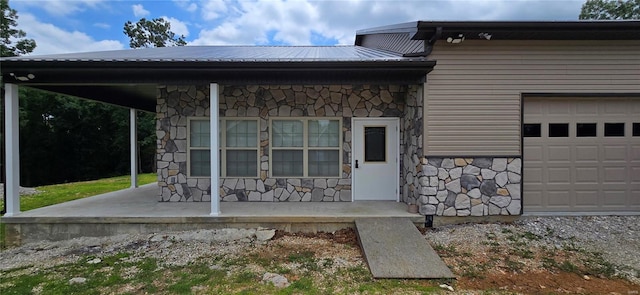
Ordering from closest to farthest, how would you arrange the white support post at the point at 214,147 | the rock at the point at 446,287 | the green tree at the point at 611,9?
the rock at the point at 446,287, the white support post at the point at 214,147, the green tree at the point at 611,9

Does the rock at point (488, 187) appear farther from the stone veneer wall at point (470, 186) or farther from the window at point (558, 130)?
the window at point (558, 130)

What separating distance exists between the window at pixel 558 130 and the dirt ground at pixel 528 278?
215 centimetres

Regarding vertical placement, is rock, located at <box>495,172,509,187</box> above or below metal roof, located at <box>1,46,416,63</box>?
below

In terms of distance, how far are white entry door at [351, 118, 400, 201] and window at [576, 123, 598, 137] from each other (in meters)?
3.09

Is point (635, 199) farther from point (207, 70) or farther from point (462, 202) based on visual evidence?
point (207, 70)

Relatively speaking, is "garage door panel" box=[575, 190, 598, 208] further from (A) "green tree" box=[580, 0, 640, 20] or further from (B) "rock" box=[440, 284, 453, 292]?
(A) "green tree" box=[580, 0, 640, 20]

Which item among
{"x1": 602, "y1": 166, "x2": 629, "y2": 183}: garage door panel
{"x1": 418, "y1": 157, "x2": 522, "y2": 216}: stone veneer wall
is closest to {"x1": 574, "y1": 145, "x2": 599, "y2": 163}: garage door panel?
{"x1": 602, "y1": 166, "x2": 629, "y2": 183}: garage door panel

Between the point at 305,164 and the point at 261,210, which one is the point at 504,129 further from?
the point at 261,210

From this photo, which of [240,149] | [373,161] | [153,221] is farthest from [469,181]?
[153,221]

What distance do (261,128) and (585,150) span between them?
5.85 meters

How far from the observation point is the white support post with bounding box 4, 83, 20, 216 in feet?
17.0

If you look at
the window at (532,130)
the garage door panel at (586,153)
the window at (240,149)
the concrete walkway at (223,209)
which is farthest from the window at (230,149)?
the garage door panel at (586,153)

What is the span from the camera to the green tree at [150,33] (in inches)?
1071

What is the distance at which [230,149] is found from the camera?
6660 millimetres
